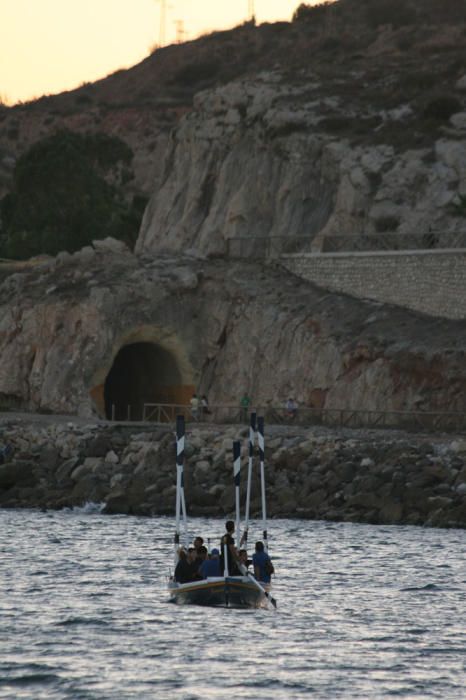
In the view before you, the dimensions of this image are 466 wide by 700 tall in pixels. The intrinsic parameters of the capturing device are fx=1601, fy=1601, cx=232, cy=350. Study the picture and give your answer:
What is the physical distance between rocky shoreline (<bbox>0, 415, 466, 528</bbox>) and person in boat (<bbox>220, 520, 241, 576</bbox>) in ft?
56.5

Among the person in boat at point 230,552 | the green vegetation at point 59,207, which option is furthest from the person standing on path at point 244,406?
the green vegetation at point 59,207

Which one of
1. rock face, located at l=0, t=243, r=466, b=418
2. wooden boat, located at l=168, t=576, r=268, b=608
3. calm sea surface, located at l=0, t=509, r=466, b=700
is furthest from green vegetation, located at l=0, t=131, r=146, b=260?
wooden boat, located at l=168, t=576, r=268, b=608

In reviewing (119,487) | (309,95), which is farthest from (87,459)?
(309,95)

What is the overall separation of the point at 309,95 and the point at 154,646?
61.5 m

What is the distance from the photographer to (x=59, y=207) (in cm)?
10956

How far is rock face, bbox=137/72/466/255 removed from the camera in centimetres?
7950

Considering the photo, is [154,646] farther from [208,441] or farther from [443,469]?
[208,441]

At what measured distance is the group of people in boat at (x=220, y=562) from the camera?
36875 mm

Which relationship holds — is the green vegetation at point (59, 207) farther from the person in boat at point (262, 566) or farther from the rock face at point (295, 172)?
the person in boat at point (262, 566)

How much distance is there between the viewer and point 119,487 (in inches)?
2429

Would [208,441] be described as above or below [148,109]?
below

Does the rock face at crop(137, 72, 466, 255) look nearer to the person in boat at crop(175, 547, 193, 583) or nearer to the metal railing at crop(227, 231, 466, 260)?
the metal railing at crop(227, 231, 466, 260)

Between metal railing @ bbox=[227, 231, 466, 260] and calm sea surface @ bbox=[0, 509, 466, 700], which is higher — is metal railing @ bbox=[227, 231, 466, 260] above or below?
above

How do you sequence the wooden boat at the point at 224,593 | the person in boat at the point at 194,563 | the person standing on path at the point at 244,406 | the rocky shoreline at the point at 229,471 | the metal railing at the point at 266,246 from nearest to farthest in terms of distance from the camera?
the wooden boat at the point at 224,593
the person in boat at the point at 194,563
the rocky shoreline at the point at 229,471
the person standing on path at the point at 244,406
the metal railing at the point at 266,246
